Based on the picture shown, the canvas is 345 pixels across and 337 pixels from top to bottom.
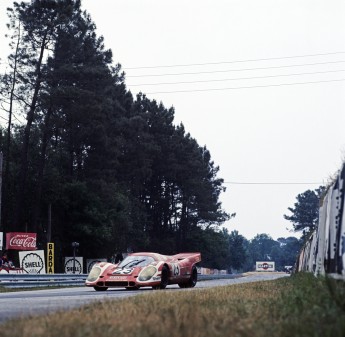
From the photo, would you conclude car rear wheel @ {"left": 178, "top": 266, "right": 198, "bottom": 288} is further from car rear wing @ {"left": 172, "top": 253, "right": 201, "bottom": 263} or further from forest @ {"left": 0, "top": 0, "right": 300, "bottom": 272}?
forest @ {"left": 0, "top": 0, "right": 300, "bottom": 272}

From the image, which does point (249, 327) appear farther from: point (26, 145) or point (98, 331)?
point (26, 145)

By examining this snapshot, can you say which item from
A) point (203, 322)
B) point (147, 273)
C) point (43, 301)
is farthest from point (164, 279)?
point (203, 322)

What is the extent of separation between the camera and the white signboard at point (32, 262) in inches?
1416

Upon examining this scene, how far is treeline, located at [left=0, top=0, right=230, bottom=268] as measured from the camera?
52719 millimetres

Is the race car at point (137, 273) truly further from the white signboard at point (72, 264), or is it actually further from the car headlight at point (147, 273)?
the white signboard at point (72, 264)

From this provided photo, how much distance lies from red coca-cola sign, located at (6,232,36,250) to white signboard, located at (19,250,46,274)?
3765 millimetres

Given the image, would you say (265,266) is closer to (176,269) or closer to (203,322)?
(176,269)

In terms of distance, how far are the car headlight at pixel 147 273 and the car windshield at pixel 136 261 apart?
19.4 inches

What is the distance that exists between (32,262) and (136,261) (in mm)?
17051

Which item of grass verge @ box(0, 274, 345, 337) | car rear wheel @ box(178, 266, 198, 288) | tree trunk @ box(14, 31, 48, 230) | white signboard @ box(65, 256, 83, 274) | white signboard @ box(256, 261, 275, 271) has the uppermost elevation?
tree trunk @ box(14, 31, 48, 230)

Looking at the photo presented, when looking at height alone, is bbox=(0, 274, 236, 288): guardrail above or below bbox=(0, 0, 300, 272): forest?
below

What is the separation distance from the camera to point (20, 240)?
4025 centimetres

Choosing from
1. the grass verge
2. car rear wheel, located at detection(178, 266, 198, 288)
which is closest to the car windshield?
car rear wheel, located at detection(178, 266, 198, 288)

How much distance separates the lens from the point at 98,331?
588cm
